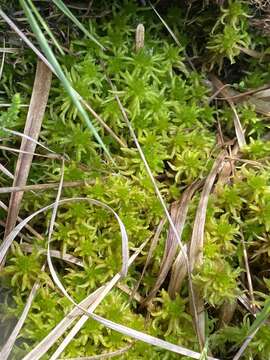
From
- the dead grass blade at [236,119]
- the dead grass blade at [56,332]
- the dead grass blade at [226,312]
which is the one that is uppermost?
the dead grass blade at [236,119]

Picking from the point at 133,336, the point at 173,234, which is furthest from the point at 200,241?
the point at 133,336

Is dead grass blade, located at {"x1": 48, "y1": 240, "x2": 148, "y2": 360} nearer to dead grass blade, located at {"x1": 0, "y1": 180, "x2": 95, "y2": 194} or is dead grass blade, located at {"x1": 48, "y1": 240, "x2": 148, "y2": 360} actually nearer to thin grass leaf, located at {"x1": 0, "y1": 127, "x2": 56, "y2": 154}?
dead grass blade, located at {"x1": 0, "y1": 180, "x2": 95, "y2": 194}

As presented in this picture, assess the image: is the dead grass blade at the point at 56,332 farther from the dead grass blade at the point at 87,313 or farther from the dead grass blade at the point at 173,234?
the dead grass blade at the point at 173,234

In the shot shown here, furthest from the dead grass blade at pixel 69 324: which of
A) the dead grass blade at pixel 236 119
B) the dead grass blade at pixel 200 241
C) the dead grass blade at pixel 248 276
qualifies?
the dead grass blade at pixel 236 119

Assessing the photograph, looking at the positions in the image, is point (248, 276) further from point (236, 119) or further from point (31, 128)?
point (31, 128)

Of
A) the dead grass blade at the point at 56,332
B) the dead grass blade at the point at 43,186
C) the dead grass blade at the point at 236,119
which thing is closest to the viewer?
the dead grass blade at the point at 56,332

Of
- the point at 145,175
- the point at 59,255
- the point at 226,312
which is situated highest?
the point at 145,175

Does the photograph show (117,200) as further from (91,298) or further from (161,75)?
(161,75)

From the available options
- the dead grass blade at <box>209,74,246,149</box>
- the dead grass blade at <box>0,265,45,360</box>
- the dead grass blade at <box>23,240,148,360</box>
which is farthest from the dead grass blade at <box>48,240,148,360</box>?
the dead grass blade at <box>209,74,246,149</box>
